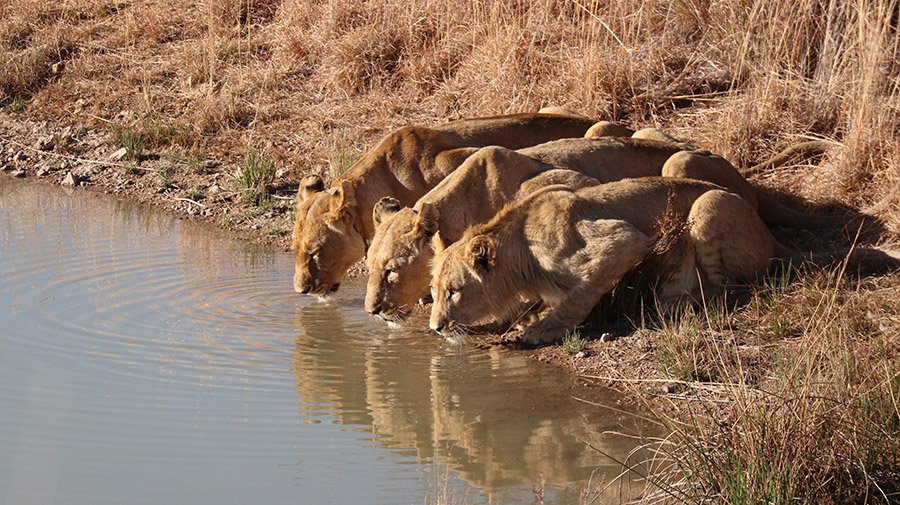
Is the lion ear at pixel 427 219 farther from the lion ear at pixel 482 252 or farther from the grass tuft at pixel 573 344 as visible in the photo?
the grass tuft at pixel 573 344

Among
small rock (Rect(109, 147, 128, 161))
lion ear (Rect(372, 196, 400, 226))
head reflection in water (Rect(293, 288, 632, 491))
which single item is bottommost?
head reflection in water (Rect(293, 288, 632, 491))

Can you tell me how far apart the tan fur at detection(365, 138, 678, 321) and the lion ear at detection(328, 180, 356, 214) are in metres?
0.63

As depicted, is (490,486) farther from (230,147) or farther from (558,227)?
(230,147)

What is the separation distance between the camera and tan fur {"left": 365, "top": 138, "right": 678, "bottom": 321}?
8.70 metres

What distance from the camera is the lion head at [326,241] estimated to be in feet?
31.5

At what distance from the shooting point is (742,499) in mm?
5137

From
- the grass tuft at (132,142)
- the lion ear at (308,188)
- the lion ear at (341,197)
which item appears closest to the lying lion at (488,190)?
the lion ear at (341,197)

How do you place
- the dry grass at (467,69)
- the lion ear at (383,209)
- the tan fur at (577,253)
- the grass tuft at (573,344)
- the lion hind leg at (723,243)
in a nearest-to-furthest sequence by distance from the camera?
the grass tuft at (573,344) < the tan fur at (577,253) < the lion hind leg at (723,243) < the lion ear at (383,209) < the dry grass at (467,69)

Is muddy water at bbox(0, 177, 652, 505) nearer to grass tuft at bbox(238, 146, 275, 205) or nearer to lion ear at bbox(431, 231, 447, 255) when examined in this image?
lion ear at bbox(431, 231, 447, 255)

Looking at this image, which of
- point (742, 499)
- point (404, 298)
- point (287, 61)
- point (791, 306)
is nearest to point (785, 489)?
point (742, 499)

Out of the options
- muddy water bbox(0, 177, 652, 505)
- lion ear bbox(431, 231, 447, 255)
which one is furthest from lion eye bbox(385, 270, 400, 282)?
muddy water bbox(0, 177, 652, 505)

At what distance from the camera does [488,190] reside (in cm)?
948

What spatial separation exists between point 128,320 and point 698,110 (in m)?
5.78

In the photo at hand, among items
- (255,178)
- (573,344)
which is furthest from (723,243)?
(255,178)
